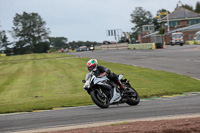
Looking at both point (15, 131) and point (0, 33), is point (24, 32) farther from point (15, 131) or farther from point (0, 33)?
point (15, 131)

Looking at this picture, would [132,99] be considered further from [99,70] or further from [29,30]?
[29,30]

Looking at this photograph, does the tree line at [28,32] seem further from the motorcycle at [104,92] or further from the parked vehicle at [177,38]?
the motorcycle at [104,92]

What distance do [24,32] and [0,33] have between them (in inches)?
638

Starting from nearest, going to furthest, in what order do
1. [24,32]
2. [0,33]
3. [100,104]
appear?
[100,104] → [24,32] → [0,33]

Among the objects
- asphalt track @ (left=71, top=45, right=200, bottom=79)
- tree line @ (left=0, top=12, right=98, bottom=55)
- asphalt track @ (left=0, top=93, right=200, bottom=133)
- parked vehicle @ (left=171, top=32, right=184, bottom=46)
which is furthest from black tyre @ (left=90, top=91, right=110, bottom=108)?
tree line @ (left=0, top=12, right=98, bottom=55)

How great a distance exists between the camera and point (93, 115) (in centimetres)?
1048

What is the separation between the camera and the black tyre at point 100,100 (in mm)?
11812

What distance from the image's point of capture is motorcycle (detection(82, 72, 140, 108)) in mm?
11859

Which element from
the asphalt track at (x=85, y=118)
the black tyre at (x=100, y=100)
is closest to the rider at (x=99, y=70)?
→ the black tyre at (x=100, y=100)

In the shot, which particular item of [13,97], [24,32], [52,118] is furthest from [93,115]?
[24,32]

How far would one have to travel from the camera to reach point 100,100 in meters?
12.0

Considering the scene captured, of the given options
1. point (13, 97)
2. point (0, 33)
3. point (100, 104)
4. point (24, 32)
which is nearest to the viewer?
point (100, 104)

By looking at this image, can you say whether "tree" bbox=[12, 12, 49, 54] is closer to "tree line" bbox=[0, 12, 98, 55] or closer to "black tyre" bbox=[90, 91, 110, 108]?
"tree line" bbox=[0, 12, 98, 55]

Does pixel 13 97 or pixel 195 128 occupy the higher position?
pixel 195 128
